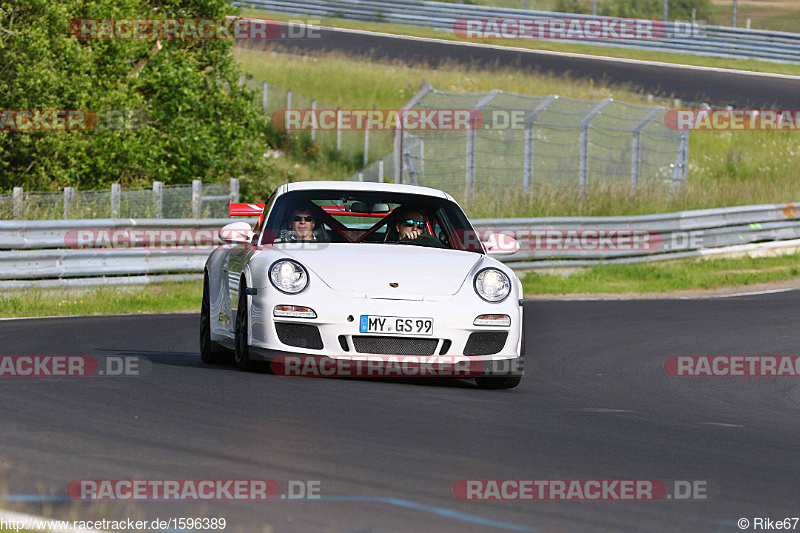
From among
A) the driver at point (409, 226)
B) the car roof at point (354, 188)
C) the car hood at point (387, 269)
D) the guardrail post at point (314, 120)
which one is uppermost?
the car roof at point (354, 188)

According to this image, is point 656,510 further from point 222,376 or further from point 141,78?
point 141,78

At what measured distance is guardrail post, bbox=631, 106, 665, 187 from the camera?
2592 centimetres

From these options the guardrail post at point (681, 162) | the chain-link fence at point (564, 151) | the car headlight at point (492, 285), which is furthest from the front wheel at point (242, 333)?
the guardrail post at point (681, 162)

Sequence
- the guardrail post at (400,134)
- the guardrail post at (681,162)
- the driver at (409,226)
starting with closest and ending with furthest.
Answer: the driver at (409,226)
the guardrail post at (400,134)
the guardrail post at (681,162)

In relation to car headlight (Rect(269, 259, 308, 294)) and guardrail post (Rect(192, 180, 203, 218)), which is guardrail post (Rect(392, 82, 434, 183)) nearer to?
guardrail post (Rect(192, 180, 203, 218))

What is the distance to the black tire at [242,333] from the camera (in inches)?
342

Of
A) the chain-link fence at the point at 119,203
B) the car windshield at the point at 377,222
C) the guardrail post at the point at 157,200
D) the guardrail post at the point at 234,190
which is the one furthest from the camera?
the guardrail post at the point at 234,190

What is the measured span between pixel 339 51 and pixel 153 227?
82.0 feet

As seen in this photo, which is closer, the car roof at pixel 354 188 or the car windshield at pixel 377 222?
the car windshield at pixel 377 222

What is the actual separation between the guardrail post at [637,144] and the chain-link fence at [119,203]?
8.28 meters

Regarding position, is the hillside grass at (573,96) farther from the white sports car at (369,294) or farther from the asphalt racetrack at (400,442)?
the asphalt racetrack at (400,442)

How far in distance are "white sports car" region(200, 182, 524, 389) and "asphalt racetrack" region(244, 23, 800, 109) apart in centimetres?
2747

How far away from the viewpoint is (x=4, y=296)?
15.4 meters

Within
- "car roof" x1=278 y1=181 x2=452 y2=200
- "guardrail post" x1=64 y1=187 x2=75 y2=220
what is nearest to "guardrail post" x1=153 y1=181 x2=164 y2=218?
"guardrail post" x1=64 y1=187 x2=75 y2=220
